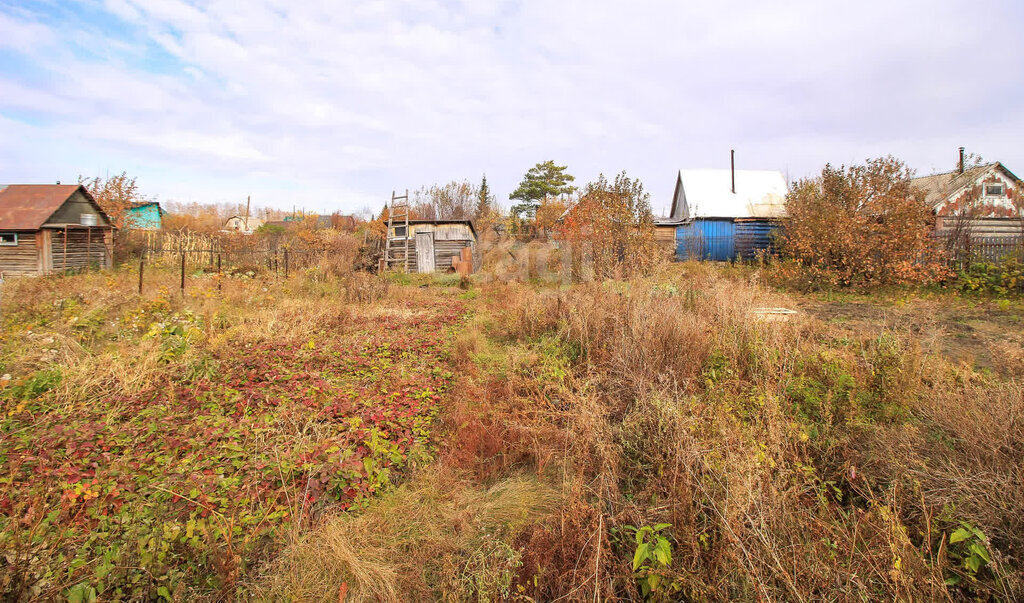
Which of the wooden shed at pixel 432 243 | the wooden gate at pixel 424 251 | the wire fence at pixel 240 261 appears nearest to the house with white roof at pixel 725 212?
the wooden shed at pixel 432 243

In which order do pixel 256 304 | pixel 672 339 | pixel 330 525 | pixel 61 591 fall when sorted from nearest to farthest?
pixel 61 591 < pixel 330 525 < pixel 672 339 < pixel 256 304

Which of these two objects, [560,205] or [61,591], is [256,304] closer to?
[61,591]

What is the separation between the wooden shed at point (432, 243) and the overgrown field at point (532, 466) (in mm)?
13492

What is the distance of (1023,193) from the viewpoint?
13383 mm

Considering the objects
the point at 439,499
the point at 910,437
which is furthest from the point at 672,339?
the point at 439,499

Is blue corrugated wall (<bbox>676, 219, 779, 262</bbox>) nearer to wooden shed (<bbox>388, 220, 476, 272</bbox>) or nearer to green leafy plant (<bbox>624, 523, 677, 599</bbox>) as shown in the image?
wooden shed (<bbox>388, 220, 476, 272</bbox>)

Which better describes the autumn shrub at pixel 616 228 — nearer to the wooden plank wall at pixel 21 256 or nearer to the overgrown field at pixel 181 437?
the overgrown field at pixel 181 437

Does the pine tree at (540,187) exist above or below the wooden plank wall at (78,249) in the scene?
above

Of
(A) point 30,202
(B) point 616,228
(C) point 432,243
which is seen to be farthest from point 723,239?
(A) point 30,202

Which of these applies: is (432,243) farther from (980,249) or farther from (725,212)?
(980,249)

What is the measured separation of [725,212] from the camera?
22688mm

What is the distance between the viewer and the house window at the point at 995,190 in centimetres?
1718

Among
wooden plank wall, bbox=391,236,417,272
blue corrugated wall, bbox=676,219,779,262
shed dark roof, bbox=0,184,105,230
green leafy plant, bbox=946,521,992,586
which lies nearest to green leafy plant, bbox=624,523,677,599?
green leafy plant, bbox=946,521,992,586

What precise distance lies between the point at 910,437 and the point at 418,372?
4824 mm
